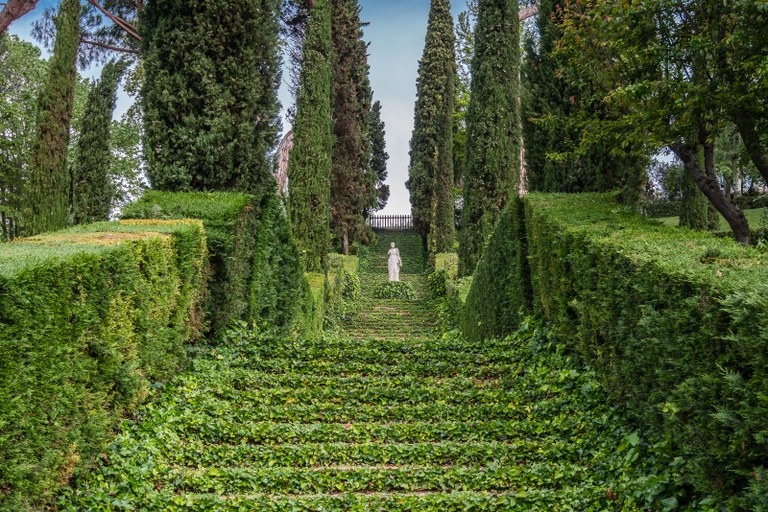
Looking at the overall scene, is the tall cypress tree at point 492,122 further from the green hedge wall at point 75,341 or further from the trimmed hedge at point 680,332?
the green hedge wall at point 75,341

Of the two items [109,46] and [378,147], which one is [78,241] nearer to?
[109,46]

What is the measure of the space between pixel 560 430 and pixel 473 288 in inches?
283

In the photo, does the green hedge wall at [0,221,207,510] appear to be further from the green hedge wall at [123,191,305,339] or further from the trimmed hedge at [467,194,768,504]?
the trimmed hedge at [467,194,768,504]

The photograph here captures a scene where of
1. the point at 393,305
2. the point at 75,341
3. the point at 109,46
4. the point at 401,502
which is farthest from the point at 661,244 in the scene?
the point at 109,46

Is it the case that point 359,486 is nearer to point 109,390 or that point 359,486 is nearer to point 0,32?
point 109,390

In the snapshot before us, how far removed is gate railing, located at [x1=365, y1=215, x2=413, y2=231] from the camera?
48338 mm

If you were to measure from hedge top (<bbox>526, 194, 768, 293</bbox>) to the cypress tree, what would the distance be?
30.4ft

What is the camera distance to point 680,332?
4.09 metres

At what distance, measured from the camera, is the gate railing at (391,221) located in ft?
159

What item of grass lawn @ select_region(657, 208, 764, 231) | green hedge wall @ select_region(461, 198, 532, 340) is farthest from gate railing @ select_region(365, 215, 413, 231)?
green hedge wall @ select_region(461, 198, 532, 340)

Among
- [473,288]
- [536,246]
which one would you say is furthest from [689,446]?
[473,288]

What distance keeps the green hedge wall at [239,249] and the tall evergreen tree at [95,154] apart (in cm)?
1416

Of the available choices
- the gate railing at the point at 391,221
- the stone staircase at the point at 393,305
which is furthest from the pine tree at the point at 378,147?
the stone staircase at the point at 393,305

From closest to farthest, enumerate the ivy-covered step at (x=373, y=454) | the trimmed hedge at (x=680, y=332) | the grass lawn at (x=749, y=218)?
the trimmed hedge at (x=680, y=332), the ivy-covered step at (x=373, y=454), the grass lawn at (x=749, y=218)
